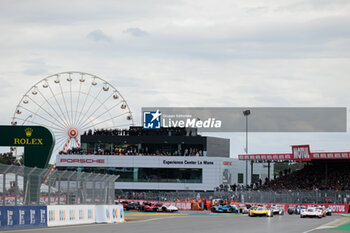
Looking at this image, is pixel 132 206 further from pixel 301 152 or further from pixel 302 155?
pixel 301 152

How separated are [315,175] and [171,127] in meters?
26.8

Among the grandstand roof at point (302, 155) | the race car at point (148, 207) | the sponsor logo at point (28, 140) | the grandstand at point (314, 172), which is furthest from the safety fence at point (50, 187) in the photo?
the grandstand roof at point (302, 155)

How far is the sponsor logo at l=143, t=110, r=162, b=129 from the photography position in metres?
96.2

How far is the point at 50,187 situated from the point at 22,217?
3.05 m

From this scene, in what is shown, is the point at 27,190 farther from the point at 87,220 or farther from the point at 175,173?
the point at 175,173

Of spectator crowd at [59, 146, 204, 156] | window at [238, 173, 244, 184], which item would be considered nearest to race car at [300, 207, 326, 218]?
spectator crowd at [59, 146, 204, 156]

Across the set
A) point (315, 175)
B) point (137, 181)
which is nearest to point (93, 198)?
point (315, 175)

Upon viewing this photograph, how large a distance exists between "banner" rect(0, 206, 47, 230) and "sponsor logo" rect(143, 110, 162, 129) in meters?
67.2

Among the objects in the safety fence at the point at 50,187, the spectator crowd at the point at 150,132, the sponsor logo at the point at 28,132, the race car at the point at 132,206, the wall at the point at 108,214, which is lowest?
the race car at the point at 132,206

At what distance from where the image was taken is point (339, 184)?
72.1m

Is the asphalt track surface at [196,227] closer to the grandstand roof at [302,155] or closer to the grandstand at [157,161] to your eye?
the grandstand roof at [302,155]

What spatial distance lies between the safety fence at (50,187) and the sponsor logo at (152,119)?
192ft

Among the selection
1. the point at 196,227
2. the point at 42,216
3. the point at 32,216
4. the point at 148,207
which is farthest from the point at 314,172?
the point at 32,216

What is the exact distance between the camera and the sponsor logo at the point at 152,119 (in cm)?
9625
